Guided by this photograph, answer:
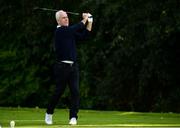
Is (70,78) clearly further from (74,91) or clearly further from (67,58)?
(67,58)

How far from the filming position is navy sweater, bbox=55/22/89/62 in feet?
42.5

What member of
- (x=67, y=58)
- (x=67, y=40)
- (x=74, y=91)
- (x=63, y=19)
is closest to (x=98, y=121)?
(x=74, y=91)

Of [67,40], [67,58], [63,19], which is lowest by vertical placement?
[67,58]

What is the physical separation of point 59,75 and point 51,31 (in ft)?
46.2

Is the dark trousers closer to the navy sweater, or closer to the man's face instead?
the navy sweater

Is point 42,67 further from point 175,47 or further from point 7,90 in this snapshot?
point 175,47

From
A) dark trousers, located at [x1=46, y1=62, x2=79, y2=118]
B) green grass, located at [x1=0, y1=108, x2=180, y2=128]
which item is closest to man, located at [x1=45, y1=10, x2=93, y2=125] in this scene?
dark trousers, located at [x1=46, y1=62, x2=79, y2=118]

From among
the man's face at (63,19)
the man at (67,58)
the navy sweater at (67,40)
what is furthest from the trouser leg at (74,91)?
the man's face at (63,19)

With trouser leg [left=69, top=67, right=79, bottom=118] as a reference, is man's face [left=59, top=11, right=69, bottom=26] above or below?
above

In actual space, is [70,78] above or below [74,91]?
above

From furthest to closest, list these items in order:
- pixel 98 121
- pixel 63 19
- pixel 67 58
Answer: pixel 98 121 → pixel 63 19 → pixel 67 58

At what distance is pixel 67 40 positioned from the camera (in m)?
13.0

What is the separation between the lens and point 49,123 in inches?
506

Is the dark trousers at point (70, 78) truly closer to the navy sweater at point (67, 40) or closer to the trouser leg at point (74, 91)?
the trouser leg at point (74, 91)
